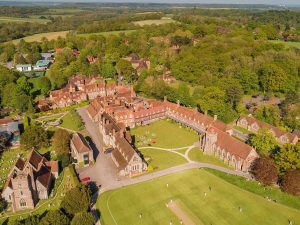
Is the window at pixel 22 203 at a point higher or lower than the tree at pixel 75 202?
lower

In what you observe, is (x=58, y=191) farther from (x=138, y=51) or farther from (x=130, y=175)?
(x=138, y=51)

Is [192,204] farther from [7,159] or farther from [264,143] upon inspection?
[7,159]

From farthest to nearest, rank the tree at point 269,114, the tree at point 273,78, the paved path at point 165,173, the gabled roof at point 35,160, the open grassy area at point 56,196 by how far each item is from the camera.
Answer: the tree at point 273,78, the tree at point 269,114, the paved path at point 165,173, the gabled roof at point 35,160, the open grassy area at point 56,196

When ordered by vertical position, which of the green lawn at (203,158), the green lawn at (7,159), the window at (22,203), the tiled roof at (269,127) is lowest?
the green lawn at (7,159)

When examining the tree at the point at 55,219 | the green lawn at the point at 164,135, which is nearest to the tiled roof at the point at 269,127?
the green lawn at the point at 164,135

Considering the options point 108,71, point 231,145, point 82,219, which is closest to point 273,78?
point 231,145

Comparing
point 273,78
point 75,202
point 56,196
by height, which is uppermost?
point 273,78

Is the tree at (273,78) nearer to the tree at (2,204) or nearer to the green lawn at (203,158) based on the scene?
the green lawn at (203,158)
